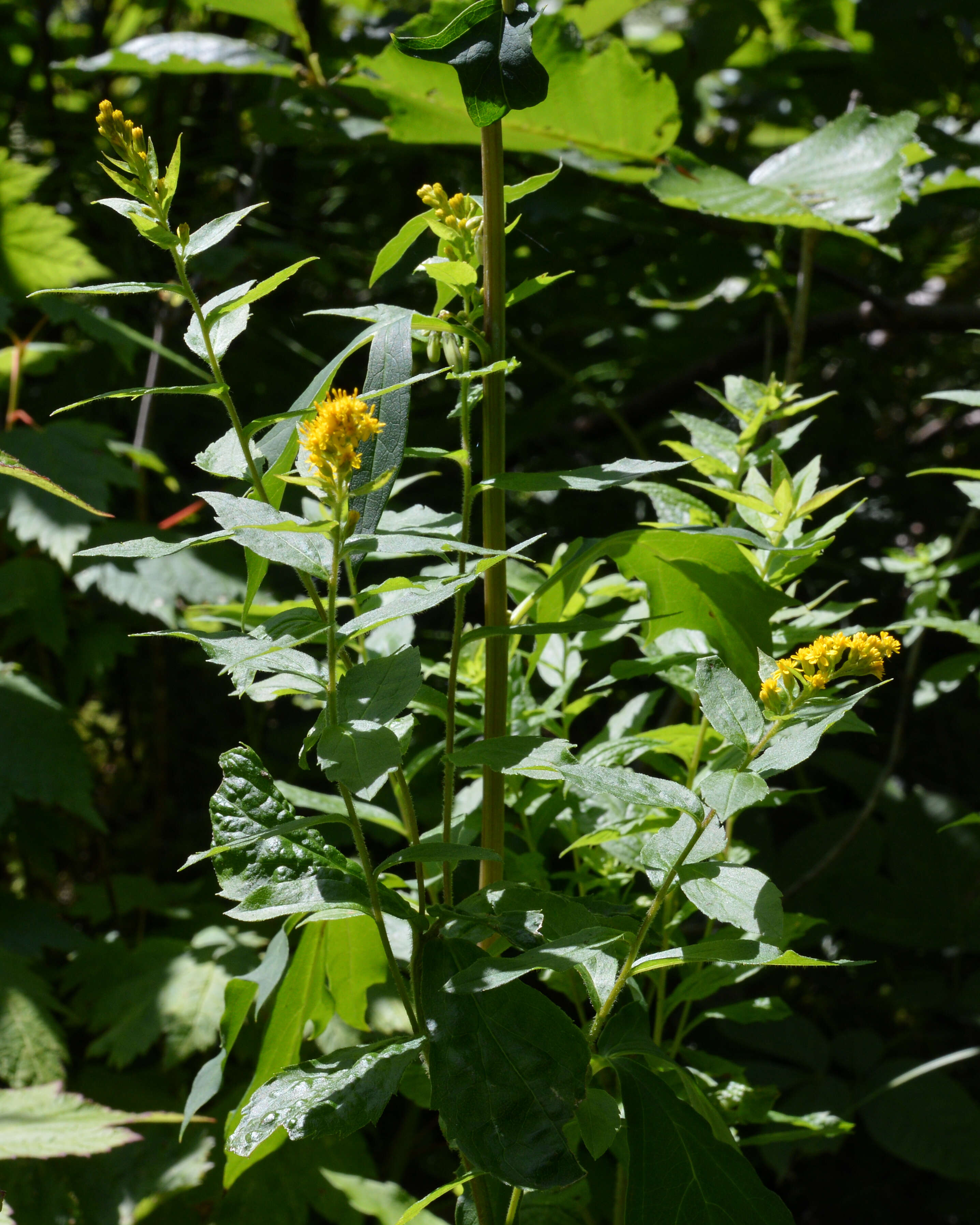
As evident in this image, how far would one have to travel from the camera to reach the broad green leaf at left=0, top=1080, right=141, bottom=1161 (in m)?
0.70

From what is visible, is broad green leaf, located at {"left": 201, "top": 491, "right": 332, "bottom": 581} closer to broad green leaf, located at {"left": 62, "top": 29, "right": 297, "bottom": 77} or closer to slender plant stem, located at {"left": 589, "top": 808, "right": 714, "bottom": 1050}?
slender plant stem, located at {"left": 589, "top": 808, "right": 714, "bottom": 1050}

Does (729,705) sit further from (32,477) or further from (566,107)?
(566,107)

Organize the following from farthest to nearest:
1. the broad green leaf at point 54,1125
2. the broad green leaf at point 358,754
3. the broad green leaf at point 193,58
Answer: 1. the broad green leaf at point 193,58
2. the broad green leaf at point 54,1125
3. the broad green leaf at point 358,754

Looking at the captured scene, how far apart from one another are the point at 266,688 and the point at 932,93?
4.84 feet

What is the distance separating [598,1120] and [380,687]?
0.63 ft

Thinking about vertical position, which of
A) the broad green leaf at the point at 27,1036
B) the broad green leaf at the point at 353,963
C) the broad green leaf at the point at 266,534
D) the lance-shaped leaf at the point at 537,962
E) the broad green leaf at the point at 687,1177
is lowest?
the broad green leaf at the point at 27,1036

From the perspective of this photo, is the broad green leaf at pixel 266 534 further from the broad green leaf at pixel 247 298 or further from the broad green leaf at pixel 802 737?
the broad green leaf at pixel 802 737

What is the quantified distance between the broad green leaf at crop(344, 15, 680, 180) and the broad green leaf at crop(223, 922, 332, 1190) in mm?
771

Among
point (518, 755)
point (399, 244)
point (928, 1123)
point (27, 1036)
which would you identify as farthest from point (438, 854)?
point (928, 1123)

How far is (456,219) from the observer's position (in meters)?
0.43

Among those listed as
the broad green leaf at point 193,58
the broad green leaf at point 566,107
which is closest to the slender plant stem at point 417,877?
the broad green leaf at point 566,107

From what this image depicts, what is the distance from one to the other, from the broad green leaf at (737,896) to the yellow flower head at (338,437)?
0.20 m

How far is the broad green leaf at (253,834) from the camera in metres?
0.40

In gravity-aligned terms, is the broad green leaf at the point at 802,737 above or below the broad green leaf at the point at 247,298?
below
